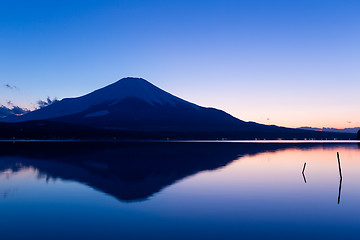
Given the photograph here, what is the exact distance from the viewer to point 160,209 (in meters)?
19.2

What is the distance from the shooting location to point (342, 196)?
25188mm

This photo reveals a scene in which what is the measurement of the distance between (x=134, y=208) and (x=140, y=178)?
12.6 metres

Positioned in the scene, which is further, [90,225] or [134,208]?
[134,208]

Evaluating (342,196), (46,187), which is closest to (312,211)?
(342,196)

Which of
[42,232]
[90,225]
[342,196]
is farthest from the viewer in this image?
[342,196]

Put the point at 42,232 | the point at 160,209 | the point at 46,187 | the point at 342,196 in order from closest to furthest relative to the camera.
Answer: the point at 42,232
the point at 160,209
the point at 342,196
the point at 46,187

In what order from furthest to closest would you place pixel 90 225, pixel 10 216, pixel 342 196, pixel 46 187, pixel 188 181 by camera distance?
pixel 188 181 → pixel 46 187 → pixel 342 196 → pixel 10 216 → pixel 90 225

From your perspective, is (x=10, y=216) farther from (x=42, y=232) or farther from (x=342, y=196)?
(x=342, y=196)

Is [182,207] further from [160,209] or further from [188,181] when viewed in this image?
[188,181]

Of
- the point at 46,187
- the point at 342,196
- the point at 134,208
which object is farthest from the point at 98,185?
the point at 342,196

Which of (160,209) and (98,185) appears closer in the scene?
(160,209)

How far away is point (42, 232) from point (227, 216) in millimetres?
9059

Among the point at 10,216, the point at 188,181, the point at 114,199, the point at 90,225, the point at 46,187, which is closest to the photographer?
the point at 90,225

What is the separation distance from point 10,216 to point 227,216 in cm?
1120
